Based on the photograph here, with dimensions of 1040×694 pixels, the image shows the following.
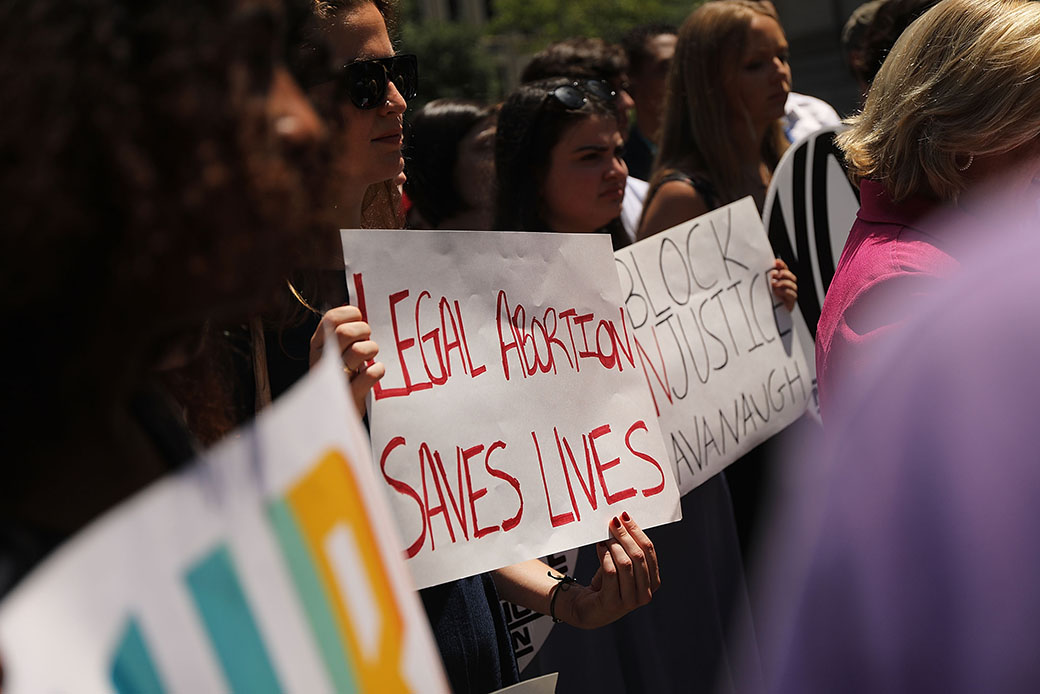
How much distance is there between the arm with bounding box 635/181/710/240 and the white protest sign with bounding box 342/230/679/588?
41.6 inches

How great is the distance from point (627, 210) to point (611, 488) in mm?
2028

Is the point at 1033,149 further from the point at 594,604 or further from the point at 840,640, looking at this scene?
the point at 840,640

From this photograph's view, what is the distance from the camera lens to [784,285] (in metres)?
2.82

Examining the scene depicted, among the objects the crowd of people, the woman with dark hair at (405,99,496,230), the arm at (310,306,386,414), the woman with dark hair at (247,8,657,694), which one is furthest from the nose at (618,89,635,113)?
the arm at (310,306,386,414)

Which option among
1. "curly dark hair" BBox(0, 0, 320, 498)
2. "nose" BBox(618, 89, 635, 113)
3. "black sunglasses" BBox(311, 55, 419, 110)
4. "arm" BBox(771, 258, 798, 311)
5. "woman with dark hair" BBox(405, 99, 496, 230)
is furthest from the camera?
"nose" BBox(618, 89, 635, 113)

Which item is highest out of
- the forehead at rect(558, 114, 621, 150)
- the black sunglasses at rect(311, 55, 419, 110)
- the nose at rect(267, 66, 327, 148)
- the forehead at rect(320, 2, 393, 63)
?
the forehead at rect(320, 2, 393, 63)

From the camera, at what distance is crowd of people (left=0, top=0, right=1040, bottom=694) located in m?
0.68

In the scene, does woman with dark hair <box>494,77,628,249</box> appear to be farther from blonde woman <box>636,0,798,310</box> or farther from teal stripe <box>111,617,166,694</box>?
teal stripe <box>111,617,166,694</box>

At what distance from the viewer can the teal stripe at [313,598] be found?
785 mm

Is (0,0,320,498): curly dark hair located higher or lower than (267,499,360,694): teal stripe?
higher

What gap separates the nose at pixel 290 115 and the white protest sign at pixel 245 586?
0.62 ft

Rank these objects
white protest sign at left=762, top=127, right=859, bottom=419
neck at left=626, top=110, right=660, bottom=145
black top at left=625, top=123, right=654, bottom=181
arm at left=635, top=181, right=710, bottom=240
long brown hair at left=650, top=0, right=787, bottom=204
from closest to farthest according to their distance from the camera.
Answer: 1. white protest sign at left=762, top=127, right=859, bottom=419
2. arm at left=635, top=181, right=710, bottom=240
3. long brown hair at left=650, top=0, right=787, bottom=204
4. black top at left=625, top=123, right=654, bottom=181
5. neck at left=626, top=110, right=660, bottom=145

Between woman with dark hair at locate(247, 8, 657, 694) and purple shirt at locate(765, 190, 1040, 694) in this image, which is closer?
purple shirt at locate(765, 190, 1040, 694)

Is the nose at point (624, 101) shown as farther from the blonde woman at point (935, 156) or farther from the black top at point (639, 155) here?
the blonde woman at point (935, 156)
